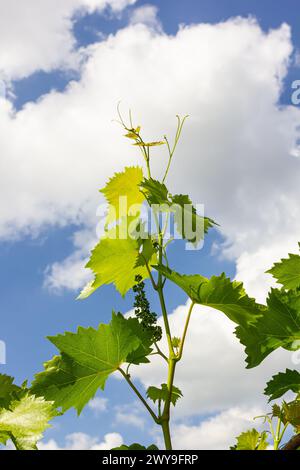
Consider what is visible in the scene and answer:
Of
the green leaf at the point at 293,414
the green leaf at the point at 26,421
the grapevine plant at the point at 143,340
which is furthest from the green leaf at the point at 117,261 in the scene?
the green leaf at the point at 293,414

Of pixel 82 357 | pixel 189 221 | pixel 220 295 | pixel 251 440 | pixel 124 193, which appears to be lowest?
pixel 251 440

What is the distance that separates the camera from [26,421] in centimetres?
182

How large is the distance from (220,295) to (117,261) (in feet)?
1.53

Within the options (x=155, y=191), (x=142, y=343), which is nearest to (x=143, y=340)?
(x=142, y=343)

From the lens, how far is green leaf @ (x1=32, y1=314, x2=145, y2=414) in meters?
2.03

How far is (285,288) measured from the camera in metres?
2.39

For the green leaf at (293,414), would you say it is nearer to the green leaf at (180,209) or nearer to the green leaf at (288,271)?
the green leaf at (288,271)

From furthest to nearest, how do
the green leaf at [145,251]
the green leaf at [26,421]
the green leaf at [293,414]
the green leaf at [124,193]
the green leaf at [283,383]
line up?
the green leaf at [124,193] < the green leaf at [145,251] < the green leaf at [283,383] < the green leaf at [293,414] < the green leaf at [26,421]

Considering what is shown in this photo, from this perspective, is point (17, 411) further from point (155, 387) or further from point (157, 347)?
point (155, 387)

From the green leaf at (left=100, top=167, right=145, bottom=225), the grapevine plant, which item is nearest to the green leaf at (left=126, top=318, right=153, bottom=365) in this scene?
the grapevine plant

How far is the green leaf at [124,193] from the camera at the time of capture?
2.55 meters

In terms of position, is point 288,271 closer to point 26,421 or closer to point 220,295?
point 220,295

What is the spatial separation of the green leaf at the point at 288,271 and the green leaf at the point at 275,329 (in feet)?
1.04
